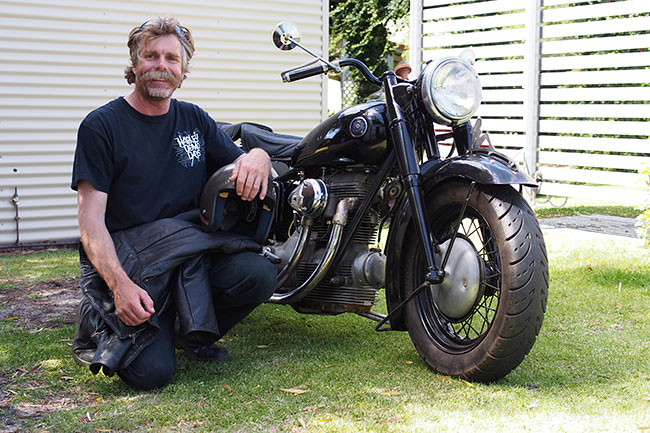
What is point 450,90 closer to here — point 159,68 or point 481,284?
point 481,284

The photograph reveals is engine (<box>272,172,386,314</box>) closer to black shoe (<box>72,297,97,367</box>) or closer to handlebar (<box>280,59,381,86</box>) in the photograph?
handlebar (<box>280,59,381,86</box>)

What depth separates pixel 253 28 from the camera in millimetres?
7469

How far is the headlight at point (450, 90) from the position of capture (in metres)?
2.80

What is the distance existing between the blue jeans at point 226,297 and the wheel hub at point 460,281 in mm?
744

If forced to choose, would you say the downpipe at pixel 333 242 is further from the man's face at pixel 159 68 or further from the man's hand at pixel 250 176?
the man's face at pixel 159 68

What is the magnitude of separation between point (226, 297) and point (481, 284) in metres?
1.04

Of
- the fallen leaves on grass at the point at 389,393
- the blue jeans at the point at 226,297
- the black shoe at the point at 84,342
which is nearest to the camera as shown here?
the fallen leaves on grass at the point at 389,393

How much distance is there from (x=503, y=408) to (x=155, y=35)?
2005mm

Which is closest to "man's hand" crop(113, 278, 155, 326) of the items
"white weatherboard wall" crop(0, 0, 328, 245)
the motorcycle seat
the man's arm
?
the man's arm

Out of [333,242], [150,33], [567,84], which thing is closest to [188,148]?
[150,33]

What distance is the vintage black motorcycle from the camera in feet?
8.52

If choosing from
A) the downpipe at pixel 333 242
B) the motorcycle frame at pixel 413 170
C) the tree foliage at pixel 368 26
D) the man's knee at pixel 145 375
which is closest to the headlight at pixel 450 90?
the motorcycle frame at pixel 413 170

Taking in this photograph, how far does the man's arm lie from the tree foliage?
15.8 metres

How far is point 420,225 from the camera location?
2764mm
